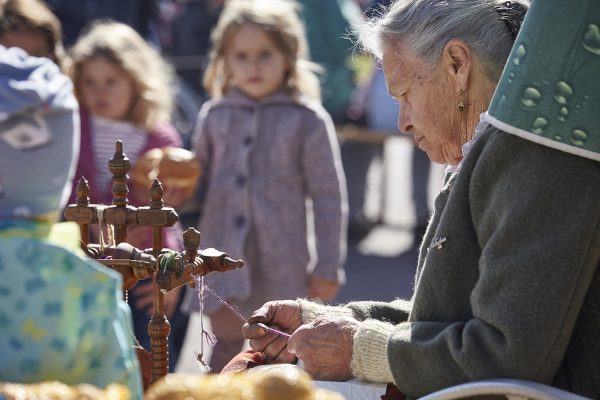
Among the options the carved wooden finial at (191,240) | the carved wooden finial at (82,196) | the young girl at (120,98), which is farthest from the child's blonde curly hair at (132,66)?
the carved wooden finial at (191,240)

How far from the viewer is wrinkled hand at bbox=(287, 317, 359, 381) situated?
2438 mm

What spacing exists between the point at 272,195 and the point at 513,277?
7.64ft

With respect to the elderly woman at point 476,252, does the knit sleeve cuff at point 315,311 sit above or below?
below

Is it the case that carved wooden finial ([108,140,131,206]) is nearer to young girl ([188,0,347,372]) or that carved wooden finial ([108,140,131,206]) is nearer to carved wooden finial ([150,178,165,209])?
carved wooden finial ([150,178,165,209])

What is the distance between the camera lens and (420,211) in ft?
26.2

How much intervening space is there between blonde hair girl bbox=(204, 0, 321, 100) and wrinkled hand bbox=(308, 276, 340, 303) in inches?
30.7

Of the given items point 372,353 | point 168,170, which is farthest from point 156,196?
point 168,170

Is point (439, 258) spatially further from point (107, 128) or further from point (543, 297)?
point (107, 128)

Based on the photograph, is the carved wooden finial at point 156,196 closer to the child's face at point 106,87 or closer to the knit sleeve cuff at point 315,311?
the knit sleeve cuff at point 315,311

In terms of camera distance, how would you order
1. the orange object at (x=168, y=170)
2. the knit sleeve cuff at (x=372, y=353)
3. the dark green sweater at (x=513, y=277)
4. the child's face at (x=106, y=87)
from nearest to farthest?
the dark green sweater at (x=513, y=277)
the knit sleeve cuff at (x=372, y=353)
the orange object at (x=168, y=170)
the child's face at (x=106, y=87)

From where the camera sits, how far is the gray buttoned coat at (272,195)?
14.0 feet

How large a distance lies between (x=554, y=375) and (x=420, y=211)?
19.3 ft

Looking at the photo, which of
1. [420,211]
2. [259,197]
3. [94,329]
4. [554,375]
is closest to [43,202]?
[94,329]

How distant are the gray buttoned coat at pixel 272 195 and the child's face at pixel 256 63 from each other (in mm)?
60
